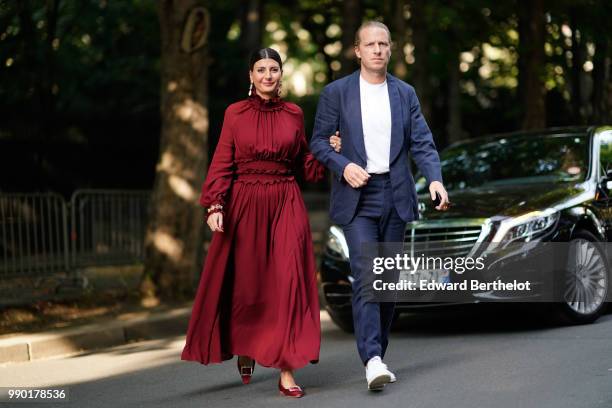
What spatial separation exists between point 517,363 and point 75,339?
4.14 metres

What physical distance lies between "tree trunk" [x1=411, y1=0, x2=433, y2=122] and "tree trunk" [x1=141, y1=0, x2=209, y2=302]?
17.9 ft

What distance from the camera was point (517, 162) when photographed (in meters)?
9.90

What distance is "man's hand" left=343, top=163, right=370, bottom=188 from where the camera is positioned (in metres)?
6.21

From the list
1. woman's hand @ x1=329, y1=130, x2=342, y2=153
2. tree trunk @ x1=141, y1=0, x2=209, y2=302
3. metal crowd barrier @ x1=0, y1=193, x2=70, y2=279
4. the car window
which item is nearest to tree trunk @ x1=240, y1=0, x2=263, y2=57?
tree trunk @ x1=141, y1=0, x2=209, y2=302

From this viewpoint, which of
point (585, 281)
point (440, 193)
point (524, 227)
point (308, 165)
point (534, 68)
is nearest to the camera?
A: point (440, 193)

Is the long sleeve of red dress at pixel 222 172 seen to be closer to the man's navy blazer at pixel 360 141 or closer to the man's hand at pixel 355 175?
the man's navy blazer at pixel 360 141

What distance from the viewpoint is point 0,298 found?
36.4 feet

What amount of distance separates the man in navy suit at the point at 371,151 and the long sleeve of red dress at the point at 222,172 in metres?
0.49

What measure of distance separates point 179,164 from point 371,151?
5605 millimetres

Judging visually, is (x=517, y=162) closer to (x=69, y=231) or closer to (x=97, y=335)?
(x=97, y=335)

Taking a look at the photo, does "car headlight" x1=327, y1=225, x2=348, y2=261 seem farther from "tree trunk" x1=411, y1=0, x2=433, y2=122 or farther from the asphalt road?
"tree trunk" x1=411, y1=0, x2=433, y2=122

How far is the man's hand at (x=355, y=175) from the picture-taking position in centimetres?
621

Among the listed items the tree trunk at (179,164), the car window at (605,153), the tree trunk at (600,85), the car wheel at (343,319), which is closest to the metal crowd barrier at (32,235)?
the tree trunk at (179,164)

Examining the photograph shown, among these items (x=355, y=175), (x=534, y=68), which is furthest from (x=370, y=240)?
(x=534, y=68)
